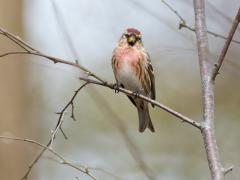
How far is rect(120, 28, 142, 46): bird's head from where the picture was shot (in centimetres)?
462

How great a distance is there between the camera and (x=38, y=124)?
19.6 feet

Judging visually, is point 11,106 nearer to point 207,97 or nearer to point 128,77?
point 128,77

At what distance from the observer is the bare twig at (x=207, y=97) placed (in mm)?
2276

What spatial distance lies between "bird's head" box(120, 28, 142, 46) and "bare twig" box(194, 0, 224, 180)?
1900mm

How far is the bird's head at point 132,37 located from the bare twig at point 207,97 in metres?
1.90

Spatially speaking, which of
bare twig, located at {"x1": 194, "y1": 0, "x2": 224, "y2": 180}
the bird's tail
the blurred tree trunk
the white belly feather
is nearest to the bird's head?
the white belly feather

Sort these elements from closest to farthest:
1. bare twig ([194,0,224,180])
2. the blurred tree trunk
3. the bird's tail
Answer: bare twig ([194,0,224,180])
the bird's tail
the blurred tree trunk

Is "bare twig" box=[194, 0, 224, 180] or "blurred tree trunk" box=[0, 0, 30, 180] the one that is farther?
"blurred tree trunk" box=[0, 0, 30, 180]

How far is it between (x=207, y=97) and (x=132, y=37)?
84.6 inches

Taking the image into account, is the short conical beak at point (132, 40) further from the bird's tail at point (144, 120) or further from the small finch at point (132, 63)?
the bird's tail at point (144, 120)

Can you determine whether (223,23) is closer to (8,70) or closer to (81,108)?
(8,70)

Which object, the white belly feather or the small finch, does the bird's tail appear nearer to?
the small finch

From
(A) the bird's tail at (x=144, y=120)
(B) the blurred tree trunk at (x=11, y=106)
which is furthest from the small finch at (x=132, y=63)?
(B) the blurred tree trunk at (x=11, y=106)

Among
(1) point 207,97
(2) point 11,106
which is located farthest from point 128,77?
(1) point 207,97
